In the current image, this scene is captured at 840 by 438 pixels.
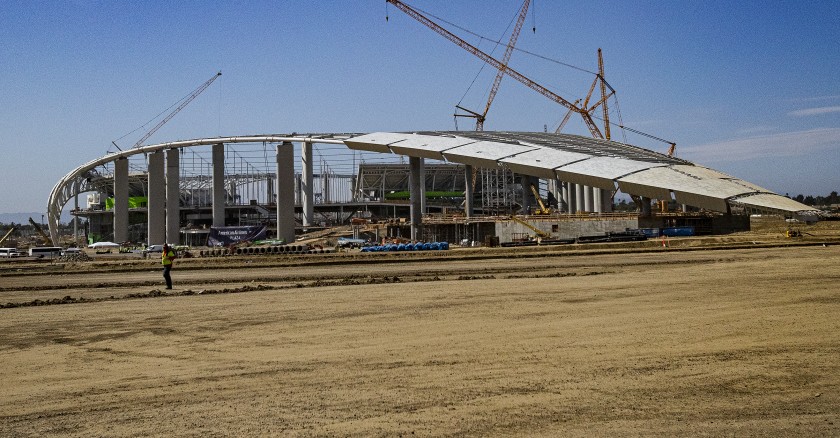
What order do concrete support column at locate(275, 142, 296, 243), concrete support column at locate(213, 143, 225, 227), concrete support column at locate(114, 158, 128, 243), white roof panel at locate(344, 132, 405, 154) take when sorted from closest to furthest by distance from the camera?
1. white roof panel at locate(344, 132, 405, 154)
2. concrete support column at locate(275, 142, 296, 243)
3. concrete support column at locate(213, 143, 225, 227)
4. concrete support column at locate(114, 158, 128, 243)

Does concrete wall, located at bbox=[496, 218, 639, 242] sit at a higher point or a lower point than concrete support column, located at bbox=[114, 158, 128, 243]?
lower

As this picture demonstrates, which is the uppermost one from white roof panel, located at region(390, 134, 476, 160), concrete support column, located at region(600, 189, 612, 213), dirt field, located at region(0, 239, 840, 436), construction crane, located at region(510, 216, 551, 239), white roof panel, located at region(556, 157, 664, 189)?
white roof panel, located at region(390, 134, 476, 160)

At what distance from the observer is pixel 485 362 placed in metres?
9.00

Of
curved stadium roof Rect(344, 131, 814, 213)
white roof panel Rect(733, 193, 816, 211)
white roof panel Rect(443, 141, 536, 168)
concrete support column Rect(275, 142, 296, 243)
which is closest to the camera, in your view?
white roof panel Rect(733, 193, 816, 211)

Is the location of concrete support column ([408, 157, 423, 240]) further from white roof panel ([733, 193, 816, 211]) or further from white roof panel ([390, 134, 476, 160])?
white roof panel ([733, 193, 816, 211])

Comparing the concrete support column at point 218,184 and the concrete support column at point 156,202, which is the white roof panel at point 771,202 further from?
the concrete support column at point 156,202

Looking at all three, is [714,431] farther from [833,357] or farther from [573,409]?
[833,357]

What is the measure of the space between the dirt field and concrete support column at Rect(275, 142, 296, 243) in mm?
47814

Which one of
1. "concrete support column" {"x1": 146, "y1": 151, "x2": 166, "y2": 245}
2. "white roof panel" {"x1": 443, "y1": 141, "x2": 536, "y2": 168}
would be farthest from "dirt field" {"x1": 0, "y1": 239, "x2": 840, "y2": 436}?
"concrete support column" {"x1": 146, "y1": 151, "x2": 166, "y2": 245}

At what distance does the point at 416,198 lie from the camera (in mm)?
58781

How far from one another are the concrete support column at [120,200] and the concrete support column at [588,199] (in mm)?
48794

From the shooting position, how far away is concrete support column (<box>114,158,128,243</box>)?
253ft

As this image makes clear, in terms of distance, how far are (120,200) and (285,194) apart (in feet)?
74.2

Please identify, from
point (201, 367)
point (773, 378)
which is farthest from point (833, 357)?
point (201, 367)
